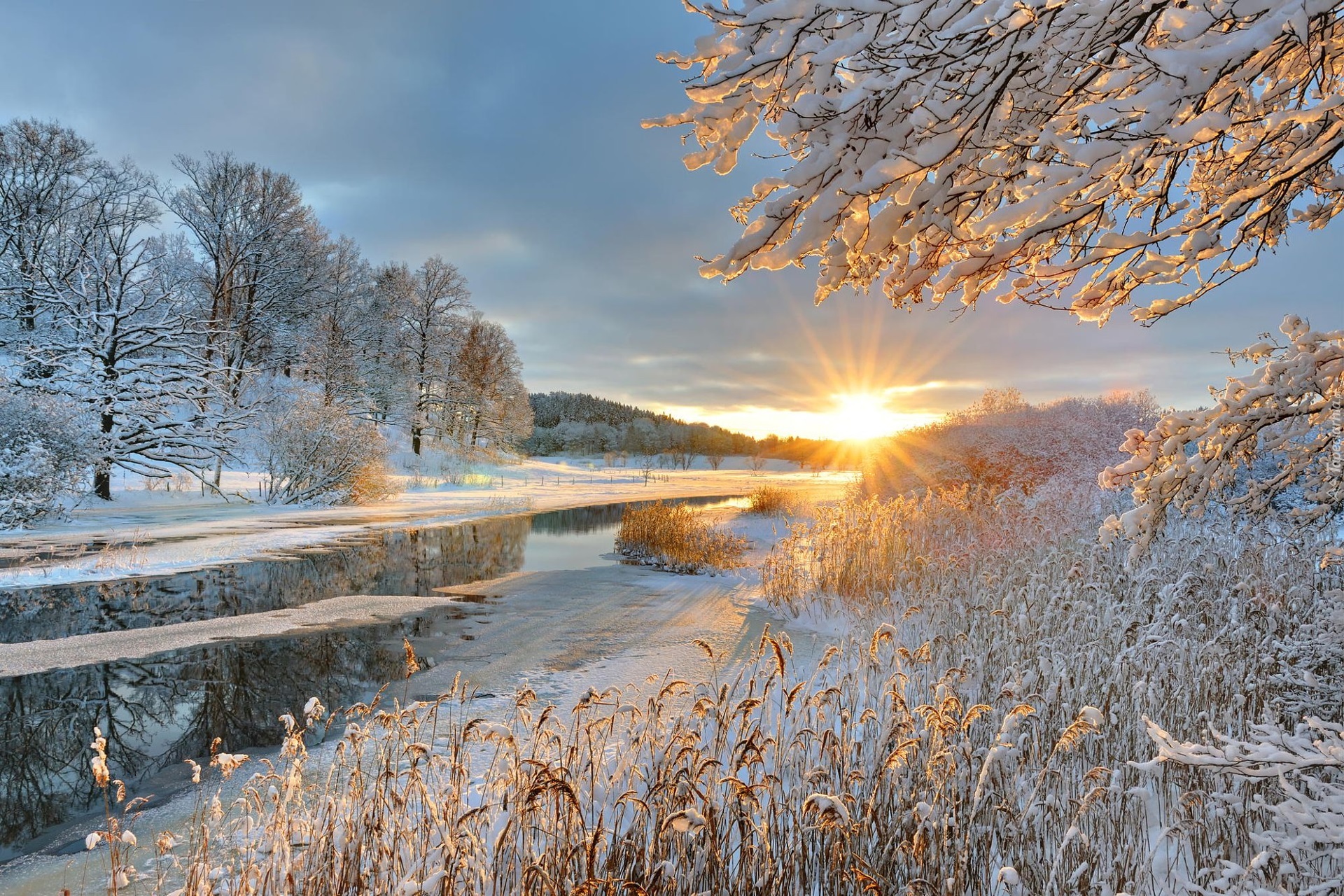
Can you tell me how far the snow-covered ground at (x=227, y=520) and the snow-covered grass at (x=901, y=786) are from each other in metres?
9.34

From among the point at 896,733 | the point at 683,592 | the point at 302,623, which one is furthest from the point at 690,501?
the point at 896,733

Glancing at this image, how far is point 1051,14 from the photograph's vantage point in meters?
2.07

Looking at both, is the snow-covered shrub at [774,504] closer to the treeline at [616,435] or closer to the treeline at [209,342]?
the treeline at [209,342]

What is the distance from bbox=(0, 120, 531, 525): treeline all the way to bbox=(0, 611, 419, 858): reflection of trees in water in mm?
11328

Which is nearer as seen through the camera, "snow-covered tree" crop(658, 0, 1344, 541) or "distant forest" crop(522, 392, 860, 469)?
"snow-covered tree" crop(658, 0, 1344, 541)

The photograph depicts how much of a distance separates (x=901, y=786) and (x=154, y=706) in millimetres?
6562

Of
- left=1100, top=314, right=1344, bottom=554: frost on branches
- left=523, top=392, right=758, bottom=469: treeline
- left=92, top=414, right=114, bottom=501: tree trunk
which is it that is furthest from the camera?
left=523, top=392, right=758, bottom=469: treeline

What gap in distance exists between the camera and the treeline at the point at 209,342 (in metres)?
18.4

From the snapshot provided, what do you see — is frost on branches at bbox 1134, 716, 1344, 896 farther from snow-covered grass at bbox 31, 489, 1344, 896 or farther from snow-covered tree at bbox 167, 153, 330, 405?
snow-covered tree at bbox 167, 153, 330, 405

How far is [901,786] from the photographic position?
9.90 feet

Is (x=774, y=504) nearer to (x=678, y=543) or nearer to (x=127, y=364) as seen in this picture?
(x=678, y=543)

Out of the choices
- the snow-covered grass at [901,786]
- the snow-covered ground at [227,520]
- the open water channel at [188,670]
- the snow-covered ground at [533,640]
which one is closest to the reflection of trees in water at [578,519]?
the snow-covered ground at [227,520]

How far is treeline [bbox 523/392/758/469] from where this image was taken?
7644cm

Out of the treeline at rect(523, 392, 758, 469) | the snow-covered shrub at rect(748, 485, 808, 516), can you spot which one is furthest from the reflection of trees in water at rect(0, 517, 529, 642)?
the treeline at rect(523, 392, 758, 469)
